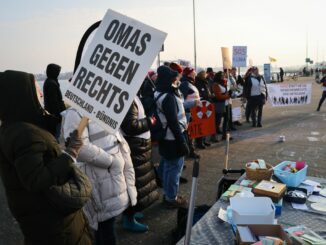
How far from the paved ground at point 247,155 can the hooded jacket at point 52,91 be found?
5.63ft

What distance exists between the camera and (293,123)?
34.6 feet

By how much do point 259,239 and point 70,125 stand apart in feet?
5.59

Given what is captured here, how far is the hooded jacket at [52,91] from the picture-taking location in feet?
18.4

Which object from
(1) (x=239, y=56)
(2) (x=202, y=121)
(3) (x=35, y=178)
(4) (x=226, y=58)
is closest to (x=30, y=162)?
(3) (x=35, y=178)

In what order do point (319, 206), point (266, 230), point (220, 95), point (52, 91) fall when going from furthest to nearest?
point (220, 95)
point (52, 91)
point (319, 206)
point (266, 230)

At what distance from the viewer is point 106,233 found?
112 inches

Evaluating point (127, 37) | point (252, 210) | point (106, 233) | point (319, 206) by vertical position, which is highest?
point (127, 37)

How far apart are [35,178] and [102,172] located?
969 millimetres

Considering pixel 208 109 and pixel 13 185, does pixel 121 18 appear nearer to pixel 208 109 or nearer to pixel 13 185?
pixel 13 185

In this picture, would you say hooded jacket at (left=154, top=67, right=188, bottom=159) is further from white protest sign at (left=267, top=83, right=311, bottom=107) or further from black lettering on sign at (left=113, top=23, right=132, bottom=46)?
white protest sign at (left=267, top=83, right=311, bottom=107)

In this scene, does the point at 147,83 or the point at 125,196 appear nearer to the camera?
the point at 125,196

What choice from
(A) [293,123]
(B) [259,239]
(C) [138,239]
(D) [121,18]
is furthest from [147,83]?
(A) [293,123]

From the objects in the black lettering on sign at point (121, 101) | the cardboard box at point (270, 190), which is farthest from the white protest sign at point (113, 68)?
the cardboard box at point (270, 190)

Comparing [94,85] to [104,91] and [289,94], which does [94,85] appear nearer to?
[104,91]
